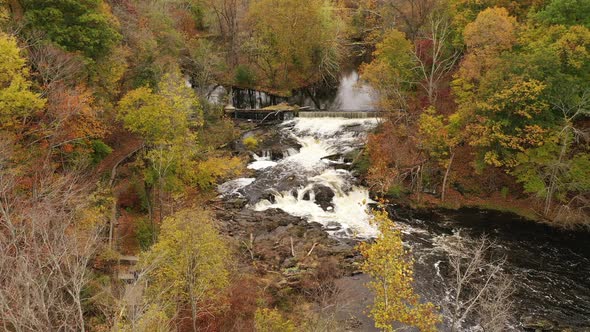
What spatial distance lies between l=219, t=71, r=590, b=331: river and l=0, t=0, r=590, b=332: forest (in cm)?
82

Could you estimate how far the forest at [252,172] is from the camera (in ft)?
53.1

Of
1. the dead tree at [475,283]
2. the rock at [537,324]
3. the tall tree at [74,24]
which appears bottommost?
the rock at [537,324]

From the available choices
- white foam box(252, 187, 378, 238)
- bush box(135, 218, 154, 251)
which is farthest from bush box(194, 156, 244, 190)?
bush box(135, 218, 154, 251)

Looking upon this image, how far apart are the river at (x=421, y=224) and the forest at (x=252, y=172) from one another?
822mm

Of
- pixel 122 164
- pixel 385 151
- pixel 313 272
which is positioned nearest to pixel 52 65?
pixel 122 164

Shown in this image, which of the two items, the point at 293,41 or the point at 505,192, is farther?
the point at 293,41

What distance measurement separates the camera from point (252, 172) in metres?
38.5

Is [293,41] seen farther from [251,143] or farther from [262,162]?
[262,162]

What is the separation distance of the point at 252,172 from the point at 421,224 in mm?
16525

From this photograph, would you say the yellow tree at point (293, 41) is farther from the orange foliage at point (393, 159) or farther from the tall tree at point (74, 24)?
the tall tree at point (74, 24)

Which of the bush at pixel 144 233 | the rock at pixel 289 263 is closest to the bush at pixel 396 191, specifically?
the rock at pixel 289 263

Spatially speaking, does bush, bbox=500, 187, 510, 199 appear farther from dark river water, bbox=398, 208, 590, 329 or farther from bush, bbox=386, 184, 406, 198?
bush, bbox=386, 184, 406, 198

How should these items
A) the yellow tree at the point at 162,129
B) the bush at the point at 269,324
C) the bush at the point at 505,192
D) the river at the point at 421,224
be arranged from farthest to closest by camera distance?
the bush at the point at 505,192
the yellow tree at the point at 162,129
the river at the point at 421,224
the bush at the point at 269,324

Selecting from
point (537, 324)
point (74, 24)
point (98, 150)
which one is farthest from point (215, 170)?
point (537, 324)
